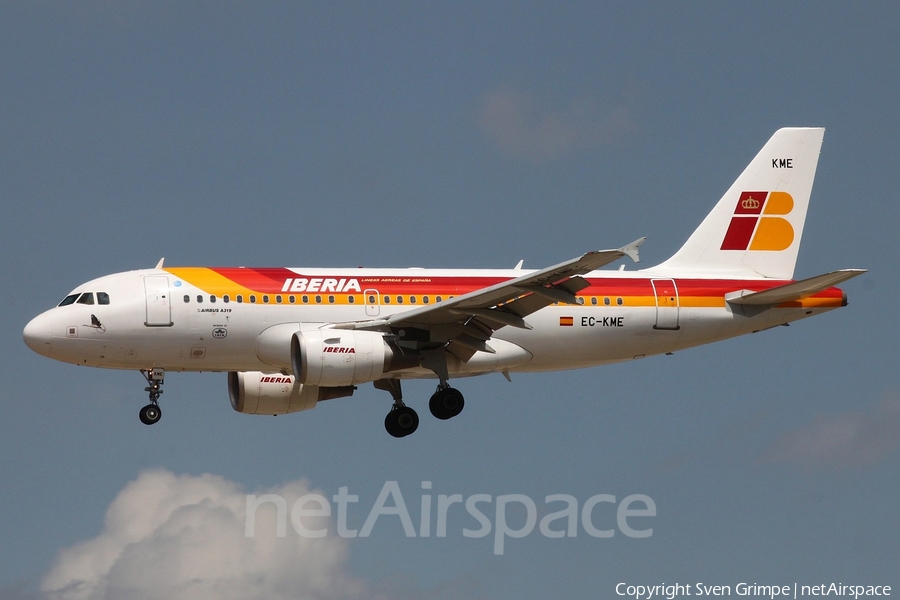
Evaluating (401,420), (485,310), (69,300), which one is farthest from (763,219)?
(69,300)

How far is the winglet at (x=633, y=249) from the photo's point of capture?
30.4 meters

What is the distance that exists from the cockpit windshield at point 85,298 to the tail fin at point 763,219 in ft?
53.7

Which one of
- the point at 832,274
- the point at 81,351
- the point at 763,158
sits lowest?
the point at 81,351

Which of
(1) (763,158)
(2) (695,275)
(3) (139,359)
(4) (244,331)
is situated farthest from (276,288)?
(1) (763,158)

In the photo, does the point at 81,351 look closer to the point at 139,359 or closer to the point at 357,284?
the point at 139,359

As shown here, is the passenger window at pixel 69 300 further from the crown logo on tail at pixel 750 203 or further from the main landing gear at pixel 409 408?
the crown logo on tail at pixel 750 203

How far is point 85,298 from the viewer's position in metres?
37.9

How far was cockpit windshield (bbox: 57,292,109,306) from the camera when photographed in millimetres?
37688

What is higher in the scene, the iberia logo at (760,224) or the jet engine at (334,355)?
the iberia logo at (760,224)

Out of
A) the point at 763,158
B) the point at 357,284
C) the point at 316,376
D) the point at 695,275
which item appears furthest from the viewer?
the point at 763,158

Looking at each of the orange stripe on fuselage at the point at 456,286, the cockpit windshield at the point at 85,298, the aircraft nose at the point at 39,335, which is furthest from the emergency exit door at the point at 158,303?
the aircraft nose at the point at 39,335

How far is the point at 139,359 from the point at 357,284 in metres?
6.19

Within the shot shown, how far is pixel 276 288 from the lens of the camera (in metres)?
38.2

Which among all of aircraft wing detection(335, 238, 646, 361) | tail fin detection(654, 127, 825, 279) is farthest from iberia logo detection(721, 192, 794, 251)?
aircraft wing detection(335, 238, 646, 361)
